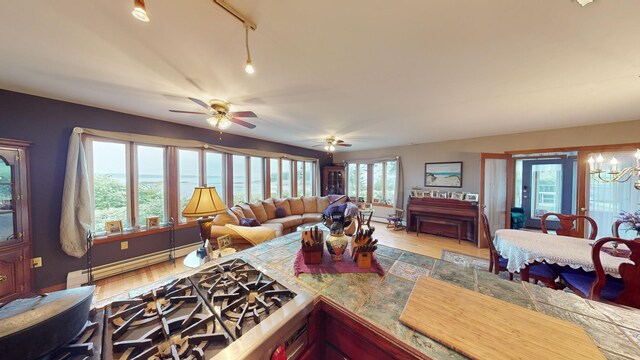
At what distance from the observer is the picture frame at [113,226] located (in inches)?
112

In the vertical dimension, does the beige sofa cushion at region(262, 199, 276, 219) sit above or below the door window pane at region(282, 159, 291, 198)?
below

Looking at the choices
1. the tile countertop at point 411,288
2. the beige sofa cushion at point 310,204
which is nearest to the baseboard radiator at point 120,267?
the beige sofa cushion at point 310,204

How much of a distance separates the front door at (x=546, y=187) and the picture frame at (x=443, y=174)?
2913 millimetres

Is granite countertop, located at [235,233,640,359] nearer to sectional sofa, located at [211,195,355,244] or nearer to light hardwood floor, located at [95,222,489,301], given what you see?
sectional sofa, located at [211,195,355,244]

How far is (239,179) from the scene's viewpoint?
176 inches

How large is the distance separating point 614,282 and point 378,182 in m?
4.47

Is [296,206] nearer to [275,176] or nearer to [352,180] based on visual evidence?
[275,176]

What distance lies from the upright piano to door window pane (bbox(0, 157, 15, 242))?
623 cm

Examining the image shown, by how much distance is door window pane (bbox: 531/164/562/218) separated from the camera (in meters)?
5.36

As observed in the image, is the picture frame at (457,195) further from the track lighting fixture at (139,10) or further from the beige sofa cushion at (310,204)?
the track lighting fixture at (139,10)

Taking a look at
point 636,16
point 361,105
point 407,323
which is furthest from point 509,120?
point 407,323

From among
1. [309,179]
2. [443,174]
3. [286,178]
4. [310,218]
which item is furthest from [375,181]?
[286,178]

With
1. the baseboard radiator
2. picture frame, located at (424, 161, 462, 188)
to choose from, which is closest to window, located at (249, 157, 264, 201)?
the baseboard radiator

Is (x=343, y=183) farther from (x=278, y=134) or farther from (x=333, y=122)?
(x=333, y=122)
